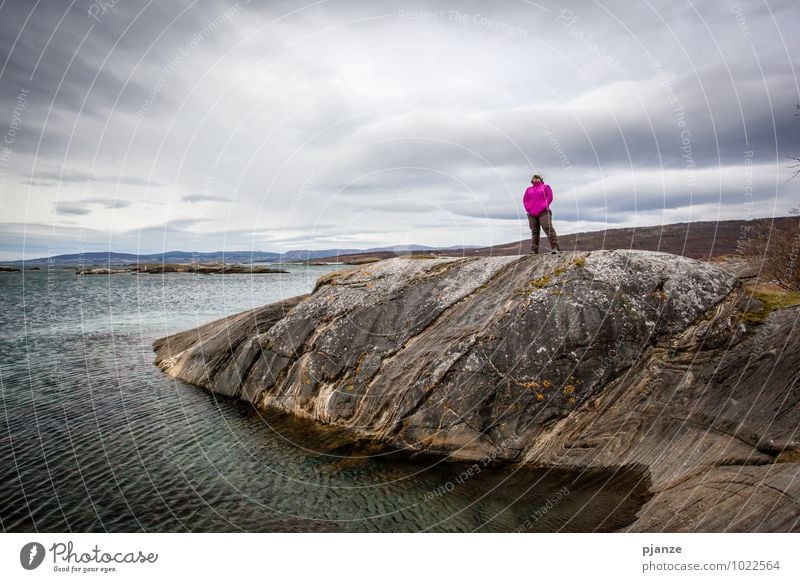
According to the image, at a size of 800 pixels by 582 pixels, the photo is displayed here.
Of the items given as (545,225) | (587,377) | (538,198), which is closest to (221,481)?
(587,377)

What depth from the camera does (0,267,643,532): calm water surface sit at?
10.3 meters

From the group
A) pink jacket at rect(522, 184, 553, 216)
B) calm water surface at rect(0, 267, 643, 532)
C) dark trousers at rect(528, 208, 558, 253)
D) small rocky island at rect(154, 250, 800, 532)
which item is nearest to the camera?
calm water surface at rect(0, 267, 643, 532)

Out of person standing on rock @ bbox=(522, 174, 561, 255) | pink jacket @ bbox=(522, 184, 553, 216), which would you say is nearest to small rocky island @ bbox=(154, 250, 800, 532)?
person standing on rock @ bbox=(522, 174, 561, 255)

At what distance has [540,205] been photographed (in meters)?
16.5

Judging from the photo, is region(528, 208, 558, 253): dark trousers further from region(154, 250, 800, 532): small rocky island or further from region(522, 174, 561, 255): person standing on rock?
region(154, 250, 800, 532): small rocky island

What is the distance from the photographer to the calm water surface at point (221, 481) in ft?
33.9

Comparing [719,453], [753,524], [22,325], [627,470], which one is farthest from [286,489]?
[22,325]

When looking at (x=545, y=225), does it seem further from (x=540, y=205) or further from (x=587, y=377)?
(x=587, y=377)

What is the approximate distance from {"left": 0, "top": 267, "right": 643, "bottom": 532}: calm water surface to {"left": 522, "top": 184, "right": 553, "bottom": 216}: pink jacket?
9931mm

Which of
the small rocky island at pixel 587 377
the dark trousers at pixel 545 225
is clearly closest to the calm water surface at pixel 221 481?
the small rocky island at pixel 587 377

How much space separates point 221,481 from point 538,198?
1510cm

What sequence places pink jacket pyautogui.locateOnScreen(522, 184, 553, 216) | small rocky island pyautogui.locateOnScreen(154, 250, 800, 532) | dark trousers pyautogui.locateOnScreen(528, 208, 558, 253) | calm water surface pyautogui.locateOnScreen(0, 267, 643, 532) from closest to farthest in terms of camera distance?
1. calm water surface pyautogui.locateOnScreen(0, 267, 643, 532)
2. small rocky island pyautogui.locateOnScreen(154, 250, 800, 532)
3. pink jacket pyautogui.locateOnScreen(522, 184, 553, 216)
4. dark trousers pyautogui.locateOnScreen(528, 208, 558, 253)

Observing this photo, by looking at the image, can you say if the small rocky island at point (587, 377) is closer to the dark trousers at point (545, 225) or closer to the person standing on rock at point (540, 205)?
the dark trousers at point (545, 225)

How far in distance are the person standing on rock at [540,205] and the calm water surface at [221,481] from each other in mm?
9353
